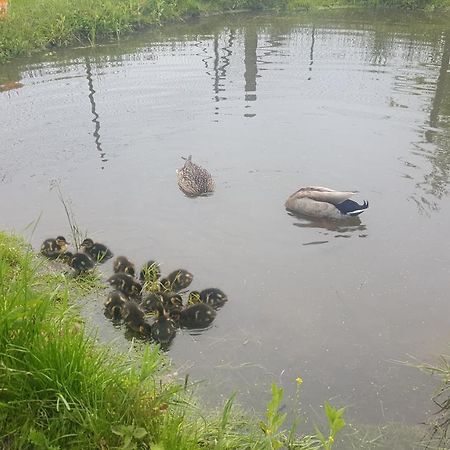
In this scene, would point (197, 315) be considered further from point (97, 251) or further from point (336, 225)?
point (336, 225)

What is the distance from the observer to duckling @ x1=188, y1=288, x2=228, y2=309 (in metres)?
5.24

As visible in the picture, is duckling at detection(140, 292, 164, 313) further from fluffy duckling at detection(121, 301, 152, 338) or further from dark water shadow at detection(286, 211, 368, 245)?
dark water shadow at detection(286, 211, 368, 245)

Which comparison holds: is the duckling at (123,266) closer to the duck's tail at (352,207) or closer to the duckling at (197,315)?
the duckling at (197,315)

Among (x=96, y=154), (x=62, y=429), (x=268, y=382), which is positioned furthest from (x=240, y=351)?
(x=96, y=154)

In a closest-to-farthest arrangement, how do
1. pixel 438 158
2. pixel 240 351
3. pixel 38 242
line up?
1. pixel 240 351
2. pixel 38 242
3. pixel 438 158

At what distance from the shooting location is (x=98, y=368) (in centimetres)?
333

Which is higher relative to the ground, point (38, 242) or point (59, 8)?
point (59, 8)

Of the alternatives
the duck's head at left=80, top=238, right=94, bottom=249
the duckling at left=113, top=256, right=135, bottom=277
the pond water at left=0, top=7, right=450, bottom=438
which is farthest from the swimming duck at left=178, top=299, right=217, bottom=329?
the duck's head at left=80, top=238, right=94, bottom=249

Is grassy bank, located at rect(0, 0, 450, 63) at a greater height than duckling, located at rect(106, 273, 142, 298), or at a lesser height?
greater

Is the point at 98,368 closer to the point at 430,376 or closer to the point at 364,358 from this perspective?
the point at 364,358

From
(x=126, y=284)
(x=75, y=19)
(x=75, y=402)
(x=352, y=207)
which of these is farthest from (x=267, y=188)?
(x=75, y=19)

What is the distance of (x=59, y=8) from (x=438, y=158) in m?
11.6

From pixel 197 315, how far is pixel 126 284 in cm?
86

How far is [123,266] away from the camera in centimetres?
570
